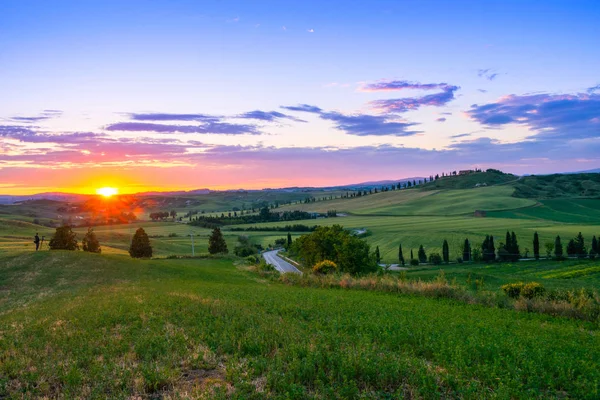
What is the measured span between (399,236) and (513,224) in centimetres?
3647

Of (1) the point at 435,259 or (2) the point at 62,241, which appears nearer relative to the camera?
(2) the point at 62,241

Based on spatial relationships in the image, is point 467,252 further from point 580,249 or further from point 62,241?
point 62,241

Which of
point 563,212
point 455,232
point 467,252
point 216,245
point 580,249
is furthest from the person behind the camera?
point 563,212

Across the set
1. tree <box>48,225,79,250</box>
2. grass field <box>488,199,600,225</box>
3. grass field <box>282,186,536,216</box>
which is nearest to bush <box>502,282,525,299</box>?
tree <box>48,225,79,250</box>

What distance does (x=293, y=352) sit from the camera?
31.9ft

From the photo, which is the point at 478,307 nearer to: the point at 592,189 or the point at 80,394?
the point at 80,394

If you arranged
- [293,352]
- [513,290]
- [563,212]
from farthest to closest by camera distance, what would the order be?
[563,212], [513,290], [293,352]

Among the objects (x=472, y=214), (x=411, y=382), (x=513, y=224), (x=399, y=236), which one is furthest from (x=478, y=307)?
(x=472, y=214)

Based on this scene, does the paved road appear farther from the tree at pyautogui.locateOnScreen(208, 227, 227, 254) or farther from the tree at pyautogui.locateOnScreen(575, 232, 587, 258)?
the tree at pyautogui.locateOnScreen(575, 232, 587, 258)

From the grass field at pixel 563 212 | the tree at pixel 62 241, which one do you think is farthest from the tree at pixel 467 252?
the tree at pixel 62 241

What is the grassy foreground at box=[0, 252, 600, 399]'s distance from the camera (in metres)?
7.96

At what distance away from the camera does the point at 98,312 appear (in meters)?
16.3

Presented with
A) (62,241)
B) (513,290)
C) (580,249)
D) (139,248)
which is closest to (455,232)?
(580,249)

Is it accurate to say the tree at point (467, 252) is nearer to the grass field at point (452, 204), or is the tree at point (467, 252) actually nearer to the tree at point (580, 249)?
the tree at point (580, 249)
